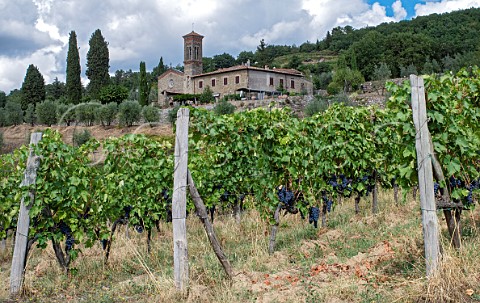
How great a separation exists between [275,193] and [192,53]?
50.7m

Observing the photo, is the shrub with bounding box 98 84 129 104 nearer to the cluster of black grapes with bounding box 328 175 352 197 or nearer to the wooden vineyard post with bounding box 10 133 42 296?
the cluster of black grapes with bounding box 328 175 352 197

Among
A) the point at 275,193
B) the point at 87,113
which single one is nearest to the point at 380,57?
the point at 87,113

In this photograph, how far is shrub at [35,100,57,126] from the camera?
35188mm

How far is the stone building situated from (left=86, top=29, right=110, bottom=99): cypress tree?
7.34 meters

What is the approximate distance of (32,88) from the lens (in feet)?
145

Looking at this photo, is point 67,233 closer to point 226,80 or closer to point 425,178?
point 425,178

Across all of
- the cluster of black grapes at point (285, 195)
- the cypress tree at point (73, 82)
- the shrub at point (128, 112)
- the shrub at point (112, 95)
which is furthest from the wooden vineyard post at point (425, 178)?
the cypress tree at point (73, 82)

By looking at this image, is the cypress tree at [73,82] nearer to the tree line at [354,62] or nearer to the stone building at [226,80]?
the tree line at [354,62]

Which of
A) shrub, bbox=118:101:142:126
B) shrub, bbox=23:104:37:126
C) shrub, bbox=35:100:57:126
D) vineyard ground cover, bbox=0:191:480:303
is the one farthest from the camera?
shrub, bbox=23:104:37:126

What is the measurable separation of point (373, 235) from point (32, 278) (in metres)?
4.14

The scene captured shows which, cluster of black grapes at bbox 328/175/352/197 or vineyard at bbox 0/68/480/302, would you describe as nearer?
vineyard at bbox 0/68/480/302

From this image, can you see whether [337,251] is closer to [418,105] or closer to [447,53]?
[418,105]

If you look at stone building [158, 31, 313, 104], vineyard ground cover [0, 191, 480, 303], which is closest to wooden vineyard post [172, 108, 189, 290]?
vineyard ground cover [0, 191, 480, 303]

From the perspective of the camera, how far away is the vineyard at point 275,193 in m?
4.18
